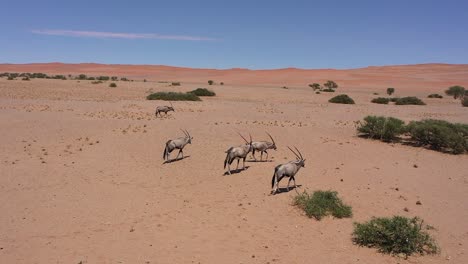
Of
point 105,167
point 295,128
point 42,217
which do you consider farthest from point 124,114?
point 42,217

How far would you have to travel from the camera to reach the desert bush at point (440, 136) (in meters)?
19.5

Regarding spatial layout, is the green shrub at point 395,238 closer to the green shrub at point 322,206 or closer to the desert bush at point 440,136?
the green shrub at point 322,206

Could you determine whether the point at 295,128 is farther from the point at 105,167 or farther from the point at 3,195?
the point at 3,195

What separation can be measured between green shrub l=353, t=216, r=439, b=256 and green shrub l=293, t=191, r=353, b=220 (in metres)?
1.38

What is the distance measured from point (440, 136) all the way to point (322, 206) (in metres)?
10.9

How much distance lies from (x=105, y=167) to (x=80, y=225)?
5578 mm

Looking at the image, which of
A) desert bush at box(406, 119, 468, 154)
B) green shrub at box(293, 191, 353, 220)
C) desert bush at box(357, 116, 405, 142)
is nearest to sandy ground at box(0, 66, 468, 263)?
green shrub at box(293, 191, 353, 220)

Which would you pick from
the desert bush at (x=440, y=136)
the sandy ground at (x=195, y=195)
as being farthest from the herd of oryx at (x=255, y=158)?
the desert bush at (x=440, y=136)

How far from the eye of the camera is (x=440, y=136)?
19.7 metres

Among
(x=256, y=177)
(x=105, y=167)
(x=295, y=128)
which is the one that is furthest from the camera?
(x=295, y=128)

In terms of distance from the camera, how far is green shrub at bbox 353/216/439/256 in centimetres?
929

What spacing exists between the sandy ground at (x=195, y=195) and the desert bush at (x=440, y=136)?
0.83 metres

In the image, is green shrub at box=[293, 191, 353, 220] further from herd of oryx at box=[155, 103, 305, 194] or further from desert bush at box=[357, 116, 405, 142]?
desert bush at box=[357, 116, 405, 142]

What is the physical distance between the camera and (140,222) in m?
10.8
